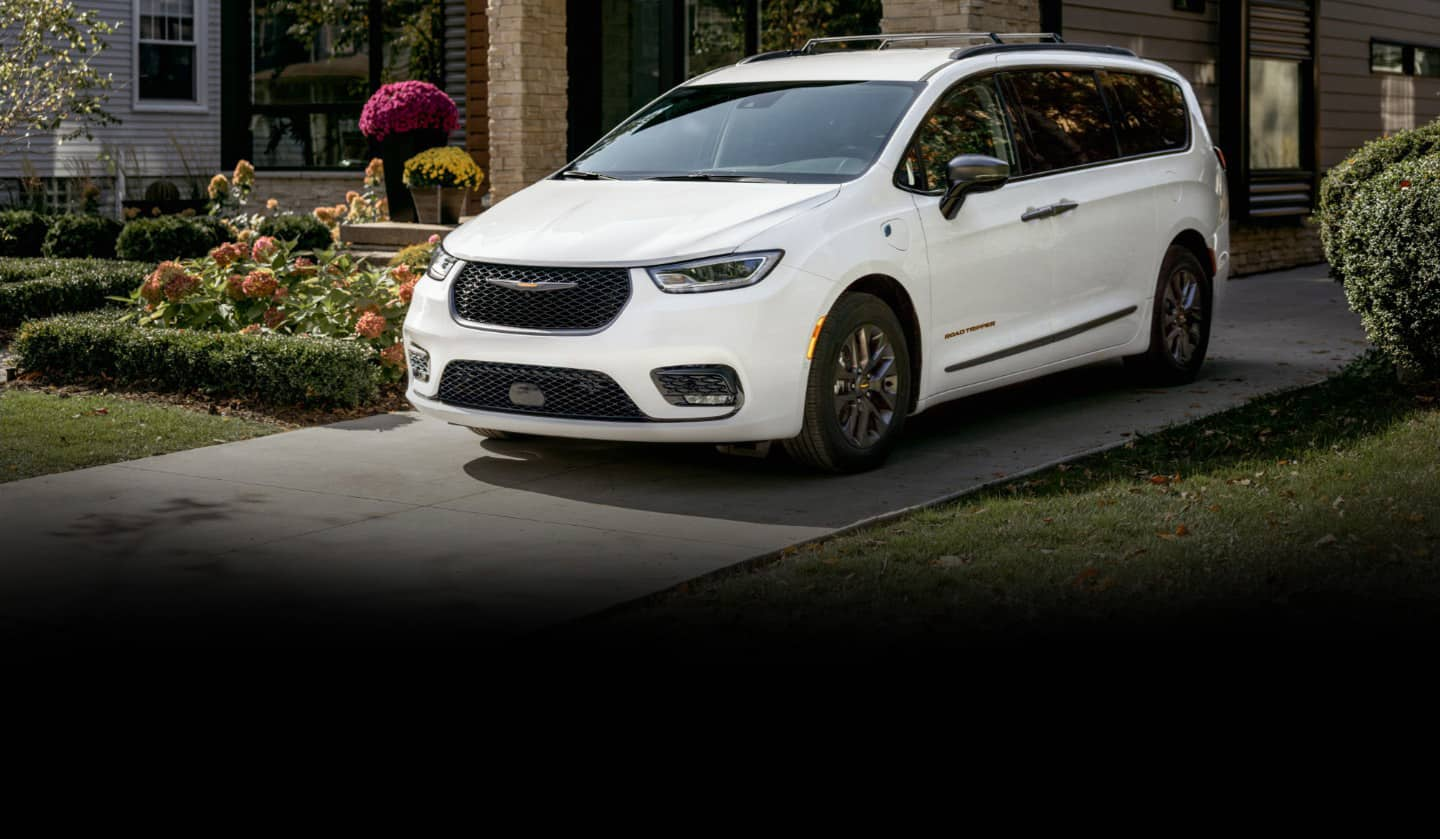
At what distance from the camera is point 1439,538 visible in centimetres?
615

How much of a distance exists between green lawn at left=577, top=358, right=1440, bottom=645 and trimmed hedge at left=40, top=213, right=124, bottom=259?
1244 centimetres

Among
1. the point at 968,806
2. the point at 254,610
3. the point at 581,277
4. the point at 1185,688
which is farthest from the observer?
the point at 581,277

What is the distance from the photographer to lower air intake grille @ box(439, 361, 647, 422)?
7.27 m

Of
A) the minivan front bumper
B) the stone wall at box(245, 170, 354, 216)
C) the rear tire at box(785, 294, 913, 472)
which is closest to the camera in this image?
the minivan front bumper

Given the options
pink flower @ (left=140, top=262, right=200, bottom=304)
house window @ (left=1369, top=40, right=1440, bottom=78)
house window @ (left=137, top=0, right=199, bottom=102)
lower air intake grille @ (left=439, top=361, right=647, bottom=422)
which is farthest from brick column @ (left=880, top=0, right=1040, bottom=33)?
house window @ (left=137, top=0, right=199, bottom=102)

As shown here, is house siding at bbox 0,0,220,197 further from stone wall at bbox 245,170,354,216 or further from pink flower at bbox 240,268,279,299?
pink flower at bbox 240,268,279,299

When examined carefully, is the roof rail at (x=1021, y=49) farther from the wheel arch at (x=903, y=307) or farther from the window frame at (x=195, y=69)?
the window frame at (x=195, y=69)

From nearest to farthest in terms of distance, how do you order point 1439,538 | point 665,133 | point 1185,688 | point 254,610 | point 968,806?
point 968,806, point 1185,688, point 254,610, point 1439,538, point 665,133

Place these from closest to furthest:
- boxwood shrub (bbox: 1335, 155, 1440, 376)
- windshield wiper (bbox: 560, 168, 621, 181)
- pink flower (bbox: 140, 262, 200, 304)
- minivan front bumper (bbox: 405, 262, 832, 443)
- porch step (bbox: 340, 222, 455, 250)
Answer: minivan front bumper (bbox: 405, 262, 832, 443), windshield wiper (bbox: 560, 168, 621, 181), boxwood shrub (bbox: 1335, 155, 1440, 376), pink flower (bbox: 140, 262, 200, 304), porch step (bbox: 340, 222, 455, 250)

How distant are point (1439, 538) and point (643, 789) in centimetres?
347

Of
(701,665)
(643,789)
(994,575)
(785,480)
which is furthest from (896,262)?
(643,789)

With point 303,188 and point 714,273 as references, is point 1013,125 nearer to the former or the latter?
point 714,273

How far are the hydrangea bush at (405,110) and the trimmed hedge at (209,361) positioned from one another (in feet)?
18.3

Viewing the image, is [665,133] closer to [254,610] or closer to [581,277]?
[581,277]
